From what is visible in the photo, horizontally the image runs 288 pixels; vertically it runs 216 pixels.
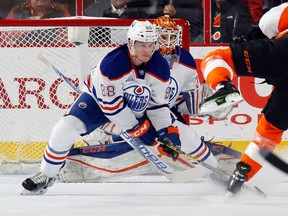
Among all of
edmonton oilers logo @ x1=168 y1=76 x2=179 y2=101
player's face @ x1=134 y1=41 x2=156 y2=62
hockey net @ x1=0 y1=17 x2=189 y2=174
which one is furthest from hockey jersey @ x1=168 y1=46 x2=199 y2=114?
player's face @ x1=134 y1=41 x2=156 y2=62

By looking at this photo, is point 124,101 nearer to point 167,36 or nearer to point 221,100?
point 167,36

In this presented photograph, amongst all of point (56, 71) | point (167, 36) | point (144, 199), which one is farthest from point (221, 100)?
point (56, 71)

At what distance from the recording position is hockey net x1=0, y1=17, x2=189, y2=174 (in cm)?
516

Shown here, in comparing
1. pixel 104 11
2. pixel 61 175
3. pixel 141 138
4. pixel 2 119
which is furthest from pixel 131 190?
pixel 104 11

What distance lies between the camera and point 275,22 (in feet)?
12.2

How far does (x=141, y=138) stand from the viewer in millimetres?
4301

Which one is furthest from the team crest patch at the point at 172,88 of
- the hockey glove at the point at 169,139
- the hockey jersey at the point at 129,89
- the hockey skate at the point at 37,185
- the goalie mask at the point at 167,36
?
the hockey skate at the point at 37,185

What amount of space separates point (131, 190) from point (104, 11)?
1779mm

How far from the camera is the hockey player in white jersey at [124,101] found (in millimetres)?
4027

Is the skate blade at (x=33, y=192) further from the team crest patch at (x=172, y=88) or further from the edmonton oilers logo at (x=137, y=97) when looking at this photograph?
the team crest patch at (x=172, y=88)

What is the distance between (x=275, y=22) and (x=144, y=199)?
39.6 inches

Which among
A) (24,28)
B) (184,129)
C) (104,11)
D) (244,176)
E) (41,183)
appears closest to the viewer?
(244,176)

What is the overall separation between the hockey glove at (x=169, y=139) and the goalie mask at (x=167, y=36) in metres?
0.62

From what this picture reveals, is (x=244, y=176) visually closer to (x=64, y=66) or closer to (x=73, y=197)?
(x=73, y=197)
